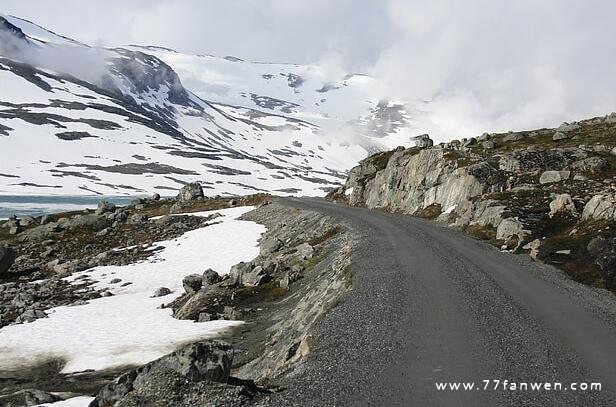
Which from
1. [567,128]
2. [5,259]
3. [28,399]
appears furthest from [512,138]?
[28,399]

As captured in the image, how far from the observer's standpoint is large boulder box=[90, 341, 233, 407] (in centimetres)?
1399

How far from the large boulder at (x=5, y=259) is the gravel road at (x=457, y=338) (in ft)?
147

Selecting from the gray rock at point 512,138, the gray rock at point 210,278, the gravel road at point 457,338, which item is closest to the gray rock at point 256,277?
the gray rock at point 210,278

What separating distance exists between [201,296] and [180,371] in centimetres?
2125

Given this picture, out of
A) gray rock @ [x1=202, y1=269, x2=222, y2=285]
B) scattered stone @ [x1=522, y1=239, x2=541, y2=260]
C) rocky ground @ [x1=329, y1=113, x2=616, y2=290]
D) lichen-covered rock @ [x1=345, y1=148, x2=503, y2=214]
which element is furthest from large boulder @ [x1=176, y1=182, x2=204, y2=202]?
scattered stone @ [x1=522, y1=239, x2=541, y2=260]

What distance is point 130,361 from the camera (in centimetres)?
2723

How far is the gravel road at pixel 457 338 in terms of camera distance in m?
13.0

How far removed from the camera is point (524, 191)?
4484 cm

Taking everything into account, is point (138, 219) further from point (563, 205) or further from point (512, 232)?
point (563, 205)

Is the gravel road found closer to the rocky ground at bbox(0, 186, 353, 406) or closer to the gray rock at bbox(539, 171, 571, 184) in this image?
the rocky ground at bbox(0, 186, 353, 406)

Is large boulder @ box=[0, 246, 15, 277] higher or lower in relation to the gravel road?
lower

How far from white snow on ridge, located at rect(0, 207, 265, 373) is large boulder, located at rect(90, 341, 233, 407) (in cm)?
1293

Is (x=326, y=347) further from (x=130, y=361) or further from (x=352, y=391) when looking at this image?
(x=130, y=361)

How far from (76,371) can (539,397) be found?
23652 millimetres
